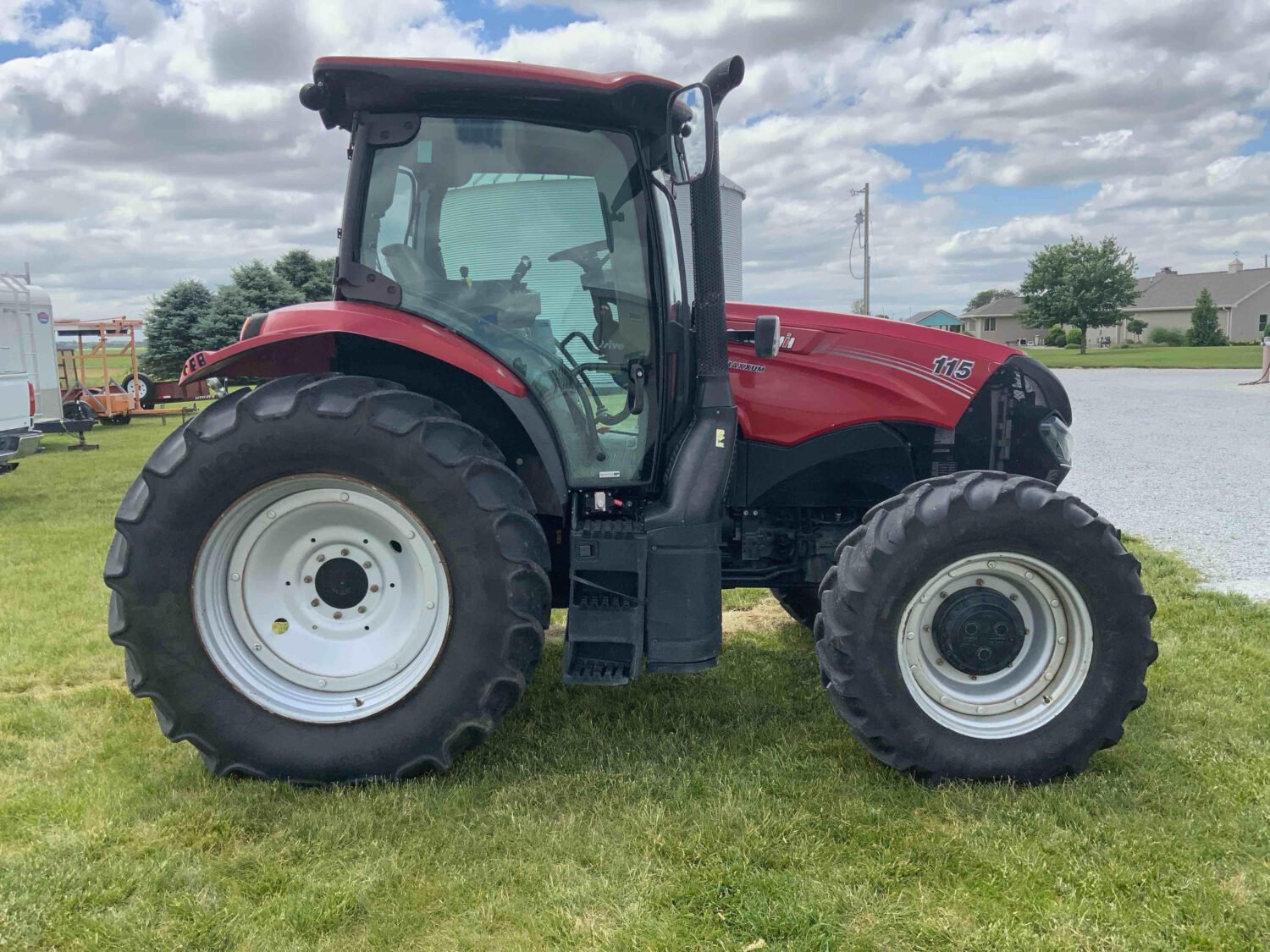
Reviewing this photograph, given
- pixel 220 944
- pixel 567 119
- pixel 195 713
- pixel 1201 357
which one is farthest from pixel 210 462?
pixel 1201 357

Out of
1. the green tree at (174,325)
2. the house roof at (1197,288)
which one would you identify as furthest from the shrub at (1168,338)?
the green tree at (174,325)

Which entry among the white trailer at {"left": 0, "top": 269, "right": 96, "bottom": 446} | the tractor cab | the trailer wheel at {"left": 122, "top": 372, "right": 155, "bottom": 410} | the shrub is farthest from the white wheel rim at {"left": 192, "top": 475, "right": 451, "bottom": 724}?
the shrub

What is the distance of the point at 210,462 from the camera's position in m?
3.04

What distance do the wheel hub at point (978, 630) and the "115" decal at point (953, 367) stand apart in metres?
1.00

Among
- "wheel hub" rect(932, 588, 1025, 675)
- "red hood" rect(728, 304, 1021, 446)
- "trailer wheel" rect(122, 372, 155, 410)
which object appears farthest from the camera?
"trailer wheel" rect(122, 372, 155, 410)

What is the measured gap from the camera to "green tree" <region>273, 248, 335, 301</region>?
26062mm

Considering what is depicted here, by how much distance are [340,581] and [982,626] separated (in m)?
2.26

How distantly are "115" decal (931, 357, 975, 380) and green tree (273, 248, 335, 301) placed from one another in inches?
961

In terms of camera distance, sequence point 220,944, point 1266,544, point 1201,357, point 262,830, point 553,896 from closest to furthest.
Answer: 1. point 220,944
2. point 553,896
3. point 262,830
4. point 1266,544
5. point 1201,357

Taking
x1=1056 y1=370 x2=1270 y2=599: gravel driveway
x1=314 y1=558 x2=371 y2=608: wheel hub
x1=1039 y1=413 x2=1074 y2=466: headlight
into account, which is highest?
x1=1039 y1=413 x2=1074 y2=466: headlight

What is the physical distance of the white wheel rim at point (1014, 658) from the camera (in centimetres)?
323

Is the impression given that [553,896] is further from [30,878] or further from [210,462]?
[210,462]

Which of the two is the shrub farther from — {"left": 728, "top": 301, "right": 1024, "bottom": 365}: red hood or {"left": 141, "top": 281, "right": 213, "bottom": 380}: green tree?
{"left": 728, "top": 301, "right": 1024, "bottom": 365}: red hood

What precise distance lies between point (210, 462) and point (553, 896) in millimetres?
1728
